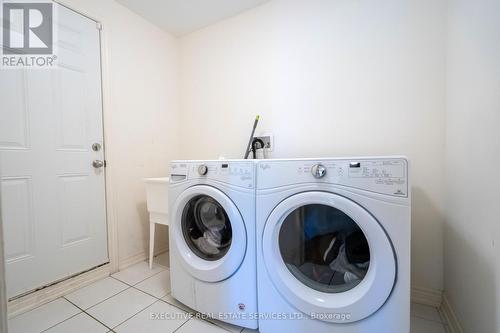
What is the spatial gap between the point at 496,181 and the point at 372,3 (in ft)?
3.90

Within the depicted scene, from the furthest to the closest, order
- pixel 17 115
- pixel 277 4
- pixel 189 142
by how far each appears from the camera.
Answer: pixel 189 142 → pixel 277 4 → pixel 17 115

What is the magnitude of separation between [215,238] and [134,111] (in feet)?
4.12

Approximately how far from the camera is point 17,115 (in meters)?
1.12

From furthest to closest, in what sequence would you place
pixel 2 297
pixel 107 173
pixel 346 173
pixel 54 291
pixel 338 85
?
1. pixel 107 173
2. pixel 338 85
3. pixel 54 291
4. pixel 346 173
5. pixel 2 297

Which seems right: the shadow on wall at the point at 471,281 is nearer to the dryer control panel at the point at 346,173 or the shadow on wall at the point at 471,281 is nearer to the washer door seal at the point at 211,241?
the dryer control panel at the point at 346,173

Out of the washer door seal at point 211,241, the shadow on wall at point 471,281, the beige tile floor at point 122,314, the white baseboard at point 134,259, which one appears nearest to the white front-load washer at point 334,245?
the washer door seal at point 211,241

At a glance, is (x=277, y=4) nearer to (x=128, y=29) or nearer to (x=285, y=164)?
(x=128, y=29)

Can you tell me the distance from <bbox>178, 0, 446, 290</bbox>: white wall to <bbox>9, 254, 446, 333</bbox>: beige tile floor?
901 millimetres

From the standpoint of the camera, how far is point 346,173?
0.74 metres

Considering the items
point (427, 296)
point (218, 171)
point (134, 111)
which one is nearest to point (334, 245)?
point (218, 171)

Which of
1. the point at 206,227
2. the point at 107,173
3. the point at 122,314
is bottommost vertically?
the point at 122,314

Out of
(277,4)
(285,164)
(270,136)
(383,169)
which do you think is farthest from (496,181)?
(277,4)

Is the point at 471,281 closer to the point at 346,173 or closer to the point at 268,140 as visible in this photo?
the point at 346,173

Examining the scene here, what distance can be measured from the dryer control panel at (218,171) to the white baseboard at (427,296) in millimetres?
1144
